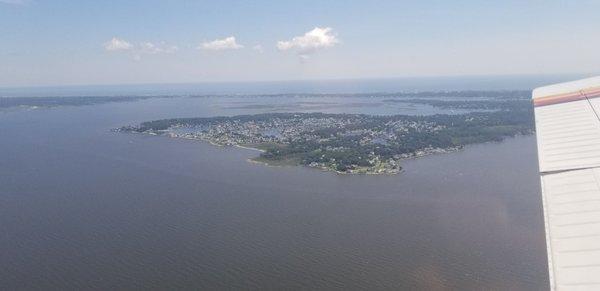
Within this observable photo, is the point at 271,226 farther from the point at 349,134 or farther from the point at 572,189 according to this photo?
the point at 349,134

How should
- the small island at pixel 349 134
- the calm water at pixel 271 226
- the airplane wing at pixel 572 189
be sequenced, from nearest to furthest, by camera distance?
the airplane wing at pixel 572 189 → the calm water at pixel 271 226 → the small island at pixel 349 134

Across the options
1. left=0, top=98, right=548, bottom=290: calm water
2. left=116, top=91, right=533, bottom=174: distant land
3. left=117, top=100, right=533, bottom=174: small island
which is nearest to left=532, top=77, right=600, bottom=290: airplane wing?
left=0, top=98, right=548, bottom=290: calm water

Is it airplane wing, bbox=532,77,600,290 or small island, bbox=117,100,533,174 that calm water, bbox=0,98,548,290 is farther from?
airplane wing, bbox=532,77,600,290

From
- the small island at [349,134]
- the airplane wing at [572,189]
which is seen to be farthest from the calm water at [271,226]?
the airplane wing at [572,189]

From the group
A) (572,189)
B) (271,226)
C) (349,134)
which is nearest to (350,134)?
(349,134)

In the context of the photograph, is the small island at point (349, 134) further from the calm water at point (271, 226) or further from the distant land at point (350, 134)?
the calm water at point (271, 226)

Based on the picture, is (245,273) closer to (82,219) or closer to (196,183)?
(82,219)
